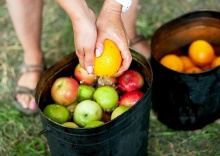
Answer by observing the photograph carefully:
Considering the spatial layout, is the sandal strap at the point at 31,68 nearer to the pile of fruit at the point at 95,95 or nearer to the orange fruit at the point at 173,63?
the pile of fruit at the point at 95,95

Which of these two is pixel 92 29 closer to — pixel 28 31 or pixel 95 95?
pixel 95 95

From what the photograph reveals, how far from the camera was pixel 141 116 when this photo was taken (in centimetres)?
188

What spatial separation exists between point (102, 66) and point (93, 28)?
0.17 meters

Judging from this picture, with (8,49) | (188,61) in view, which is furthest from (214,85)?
(8,49)

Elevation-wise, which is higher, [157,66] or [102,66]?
[102,66]

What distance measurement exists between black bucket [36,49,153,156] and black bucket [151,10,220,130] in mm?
223

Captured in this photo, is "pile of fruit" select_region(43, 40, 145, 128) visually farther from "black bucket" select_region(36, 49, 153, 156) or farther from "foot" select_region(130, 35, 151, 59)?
"foot" select_region(130, 35, 151, 59)

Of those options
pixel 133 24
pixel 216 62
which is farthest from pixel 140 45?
pixel 216 62

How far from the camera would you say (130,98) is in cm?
197

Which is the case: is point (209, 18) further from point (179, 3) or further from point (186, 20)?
point (179, 3)

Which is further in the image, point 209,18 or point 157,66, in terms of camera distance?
point 209,18

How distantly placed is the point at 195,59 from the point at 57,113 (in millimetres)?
928

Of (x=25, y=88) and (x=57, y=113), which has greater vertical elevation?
(x=57, y=113)

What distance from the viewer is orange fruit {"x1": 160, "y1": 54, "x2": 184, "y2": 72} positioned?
2.32 metres
